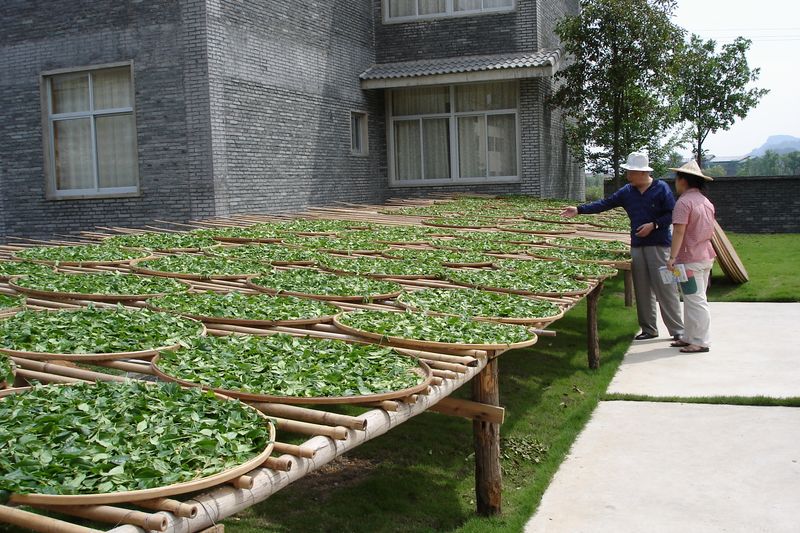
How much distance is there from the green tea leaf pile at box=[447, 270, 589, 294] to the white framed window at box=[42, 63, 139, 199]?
24.4 feet

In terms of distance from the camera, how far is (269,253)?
761cm

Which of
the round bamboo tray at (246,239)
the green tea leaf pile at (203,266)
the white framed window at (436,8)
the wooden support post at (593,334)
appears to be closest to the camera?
the green tea leaf pile at (203,266)

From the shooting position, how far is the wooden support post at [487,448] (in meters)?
4.09

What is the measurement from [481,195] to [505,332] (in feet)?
38.9

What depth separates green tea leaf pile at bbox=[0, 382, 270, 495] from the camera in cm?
227

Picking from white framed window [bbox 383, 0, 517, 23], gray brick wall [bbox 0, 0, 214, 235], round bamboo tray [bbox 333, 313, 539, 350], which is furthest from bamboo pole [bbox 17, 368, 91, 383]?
white framed window [bbox 383, 0, 517, 23]

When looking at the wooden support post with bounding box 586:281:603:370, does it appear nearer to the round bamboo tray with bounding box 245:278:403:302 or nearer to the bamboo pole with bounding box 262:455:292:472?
the round bamboo tray with bounding box 245:278:403:302

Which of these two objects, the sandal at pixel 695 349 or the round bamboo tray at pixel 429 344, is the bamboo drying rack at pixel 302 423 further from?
the sandal at pixel 695 349

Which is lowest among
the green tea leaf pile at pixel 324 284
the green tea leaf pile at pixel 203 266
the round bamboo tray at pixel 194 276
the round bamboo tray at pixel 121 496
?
the round bamboo tray at pixel 121 496

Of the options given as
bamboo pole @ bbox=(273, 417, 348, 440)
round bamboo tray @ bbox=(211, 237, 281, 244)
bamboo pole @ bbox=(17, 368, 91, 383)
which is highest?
round bamboo tray @ bbox=(211, 237, 281, 244)

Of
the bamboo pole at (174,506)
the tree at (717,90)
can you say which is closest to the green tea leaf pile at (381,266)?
the bamboo pole at (174,506)

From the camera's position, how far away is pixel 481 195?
52.5ft

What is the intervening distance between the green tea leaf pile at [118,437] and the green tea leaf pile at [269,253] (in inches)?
160

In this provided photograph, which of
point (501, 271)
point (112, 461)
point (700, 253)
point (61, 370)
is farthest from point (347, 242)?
point (112, 461)
